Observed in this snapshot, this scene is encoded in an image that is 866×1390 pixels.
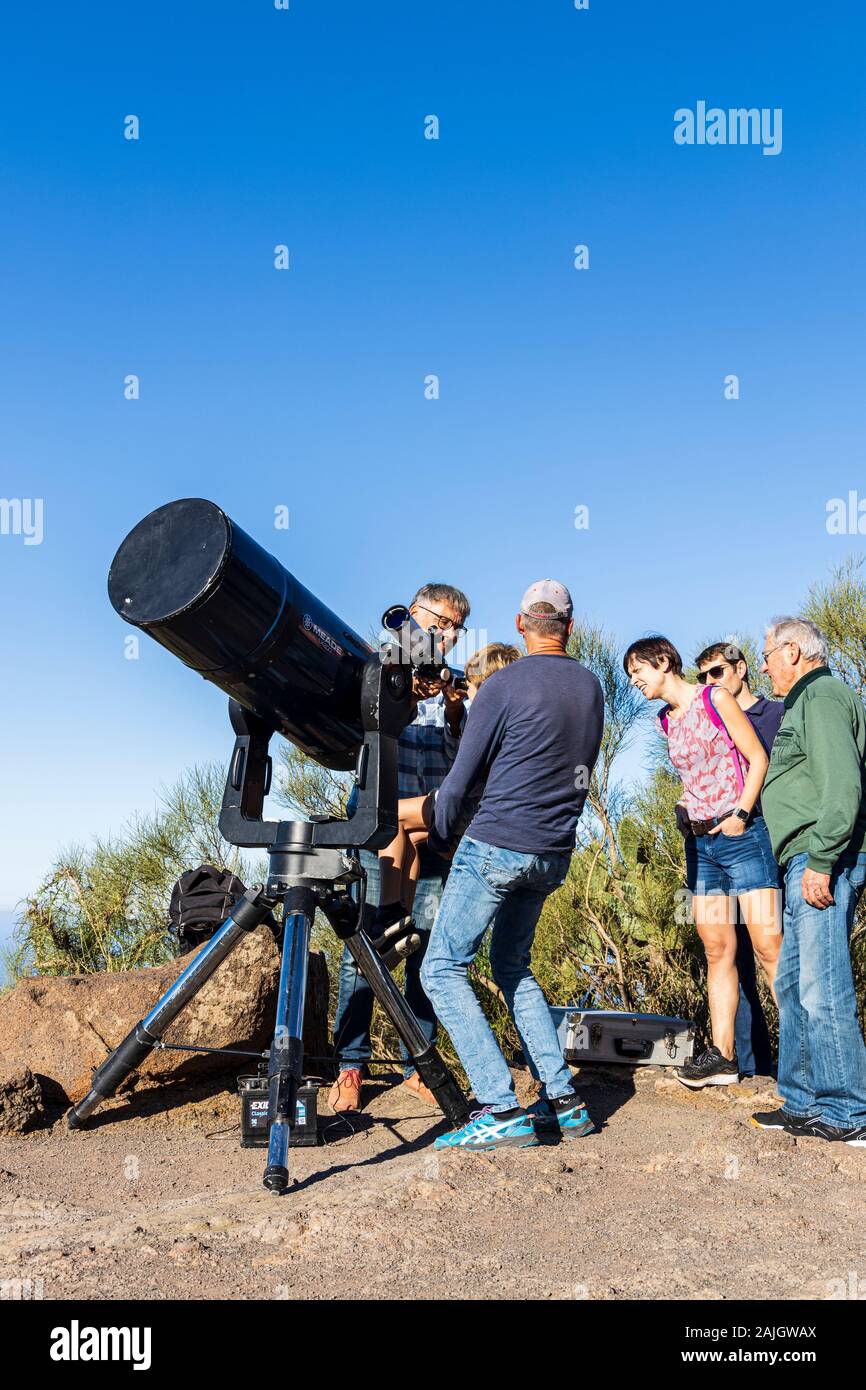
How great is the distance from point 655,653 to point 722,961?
1.50 m

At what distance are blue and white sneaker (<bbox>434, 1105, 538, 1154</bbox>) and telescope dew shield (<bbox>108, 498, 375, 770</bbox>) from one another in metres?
1.55

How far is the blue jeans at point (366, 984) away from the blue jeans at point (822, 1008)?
1503 millimetres

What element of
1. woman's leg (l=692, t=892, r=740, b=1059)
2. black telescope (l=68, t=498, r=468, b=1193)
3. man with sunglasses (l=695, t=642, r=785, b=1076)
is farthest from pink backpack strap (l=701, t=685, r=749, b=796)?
black telescope (l=68, t=498, r=468, b=1193)

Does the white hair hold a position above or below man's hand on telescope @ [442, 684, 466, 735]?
above

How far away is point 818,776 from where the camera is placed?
427cm

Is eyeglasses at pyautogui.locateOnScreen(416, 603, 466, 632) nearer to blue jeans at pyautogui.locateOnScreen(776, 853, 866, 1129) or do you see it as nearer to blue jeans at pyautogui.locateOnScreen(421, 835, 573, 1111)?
blue jeans at pyautogui.locateOnScreen(421, 835, 573, 1111)

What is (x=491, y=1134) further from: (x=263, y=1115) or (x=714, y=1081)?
(x=714, y=1081)

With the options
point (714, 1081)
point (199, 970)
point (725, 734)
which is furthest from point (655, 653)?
point (199, 970)

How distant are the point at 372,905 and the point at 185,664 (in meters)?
1.67

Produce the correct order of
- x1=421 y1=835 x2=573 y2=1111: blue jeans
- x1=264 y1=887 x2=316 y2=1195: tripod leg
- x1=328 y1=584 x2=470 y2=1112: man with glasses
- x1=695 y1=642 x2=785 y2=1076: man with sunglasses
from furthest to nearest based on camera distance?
x1=695 y1=642 x2=785 y2=1076: man with sunglasses → x1=328 y1=584 x2=470 y2=1112: man with glasses → x1=421 y1=835 x2=573 y2=1111: blue jeans → x1=264 y1=887 x2=316 y2=1195: tripod leg

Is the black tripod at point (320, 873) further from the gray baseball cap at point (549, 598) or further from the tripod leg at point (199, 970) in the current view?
the gray baseball cap at point (549, 598)

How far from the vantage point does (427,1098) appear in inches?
195

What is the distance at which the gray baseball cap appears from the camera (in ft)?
14.1
